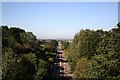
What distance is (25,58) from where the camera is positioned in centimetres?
3697

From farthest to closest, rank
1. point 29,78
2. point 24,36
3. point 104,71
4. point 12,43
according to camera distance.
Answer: point 24,36 < point 12,43 < point 29,78 < point 104,71

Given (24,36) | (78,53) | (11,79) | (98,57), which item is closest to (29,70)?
(11,79)

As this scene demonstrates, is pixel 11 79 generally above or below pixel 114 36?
below

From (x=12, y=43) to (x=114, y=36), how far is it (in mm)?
36557

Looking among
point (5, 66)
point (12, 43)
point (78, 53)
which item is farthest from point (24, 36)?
point (5, 66)

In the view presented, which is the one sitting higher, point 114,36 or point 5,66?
point 114,36

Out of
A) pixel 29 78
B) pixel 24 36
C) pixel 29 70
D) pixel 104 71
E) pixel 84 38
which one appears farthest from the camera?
pixel 24 36

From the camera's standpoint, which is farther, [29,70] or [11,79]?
[29,70]

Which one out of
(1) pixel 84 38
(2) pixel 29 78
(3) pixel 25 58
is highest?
(1) pixel 84 38

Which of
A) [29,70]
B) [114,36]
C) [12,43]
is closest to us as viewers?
[114,36]

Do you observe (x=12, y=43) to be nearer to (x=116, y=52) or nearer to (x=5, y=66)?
(x=5, y=66)

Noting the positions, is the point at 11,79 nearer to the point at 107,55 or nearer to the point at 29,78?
the point at 29,78

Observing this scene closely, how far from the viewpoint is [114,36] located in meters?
22.2

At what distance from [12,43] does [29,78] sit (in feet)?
76.5
